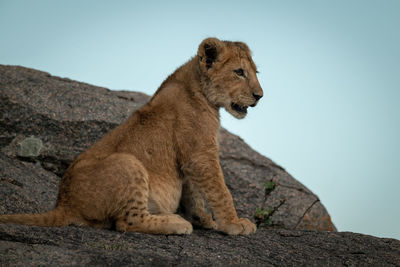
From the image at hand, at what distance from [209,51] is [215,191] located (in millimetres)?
2151

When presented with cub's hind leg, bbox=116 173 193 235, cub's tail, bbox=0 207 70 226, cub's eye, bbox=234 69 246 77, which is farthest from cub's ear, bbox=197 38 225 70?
cub's tail, bbox=0 207 70 226

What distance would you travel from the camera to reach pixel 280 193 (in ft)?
37.3

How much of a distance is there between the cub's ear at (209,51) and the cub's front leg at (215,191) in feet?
4.58

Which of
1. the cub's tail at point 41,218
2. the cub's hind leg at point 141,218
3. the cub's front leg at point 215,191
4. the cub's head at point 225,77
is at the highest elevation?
the cub's head at point 225,77

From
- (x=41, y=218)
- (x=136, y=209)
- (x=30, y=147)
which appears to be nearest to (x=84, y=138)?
(x=30, y=147)

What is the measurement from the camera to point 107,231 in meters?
5.94

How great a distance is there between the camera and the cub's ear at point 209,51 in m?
6.94

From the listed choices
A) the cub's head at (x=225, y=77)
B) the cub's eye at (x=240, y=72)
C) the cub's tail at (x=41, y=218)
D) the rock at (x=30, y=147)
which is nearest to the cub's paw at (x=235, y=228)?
the cub's head at (x=225, y=77)

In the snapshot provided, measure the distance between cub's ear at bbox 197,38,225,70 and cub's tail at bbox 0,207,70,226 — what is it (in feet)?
9.79

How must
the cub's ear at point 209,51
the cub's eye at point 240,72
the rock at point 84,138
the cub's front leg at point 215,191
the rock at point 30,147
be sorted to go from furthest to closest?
the rock at point 84,138
the rock at point 30,147
the cub's eye at point 240,72
the cub's ear at point 209,51
the cub's front leg at point 215,191

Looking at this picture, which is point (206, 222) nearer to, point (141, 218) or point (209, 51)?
point (141, 218)

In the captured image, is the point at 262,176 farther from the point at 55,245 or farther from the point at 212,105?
the point at 55,245

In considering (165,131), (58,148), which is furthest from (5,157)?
(165,131)

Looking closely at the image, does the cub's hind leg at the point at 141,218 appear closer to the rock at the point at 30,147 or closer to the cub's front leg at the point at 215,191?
the cub's front leg at the point at 215,191
